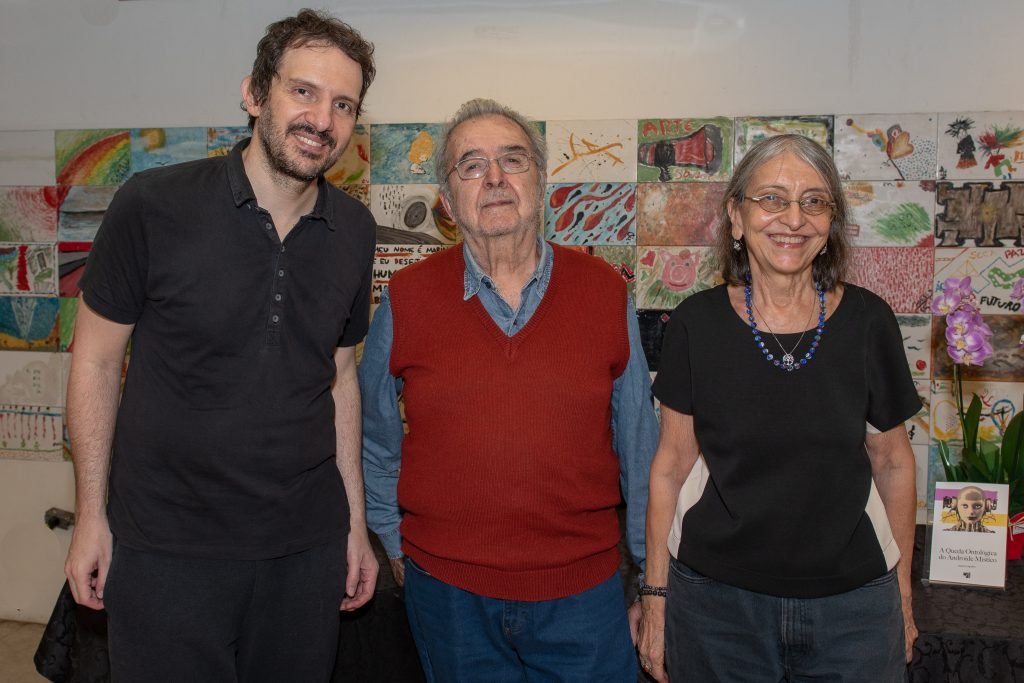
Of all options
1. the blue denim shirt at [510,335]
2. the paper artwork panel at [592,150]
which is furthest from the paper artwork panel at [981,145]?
the blue denim shirt at [510,335]

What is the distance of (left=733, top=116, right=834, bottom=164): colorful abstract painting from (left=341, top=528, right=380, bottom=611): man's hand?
186cm

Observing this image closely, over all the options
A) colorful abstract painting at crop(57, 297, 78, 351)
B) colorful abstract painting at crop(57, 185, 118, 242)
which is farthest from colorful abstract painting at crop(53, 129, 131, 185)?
colorful abstract painting at crop(57, 297, 78, 351)

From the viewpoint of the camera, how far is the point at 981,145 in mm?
2725

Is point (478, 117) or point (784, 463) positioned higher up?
point (478, 117)

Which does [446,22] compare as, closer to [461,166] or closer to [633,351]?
[461,166]

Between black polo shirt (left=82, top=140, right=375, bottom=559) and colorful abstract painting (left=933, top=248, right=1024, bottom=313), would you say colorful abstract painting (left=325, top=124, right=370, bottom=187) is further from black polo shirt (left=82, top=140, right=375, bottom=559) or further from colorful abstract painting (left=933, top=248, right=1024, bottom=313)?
colorful abstract painting (left=933, top=248, right=1024, bottom=313)

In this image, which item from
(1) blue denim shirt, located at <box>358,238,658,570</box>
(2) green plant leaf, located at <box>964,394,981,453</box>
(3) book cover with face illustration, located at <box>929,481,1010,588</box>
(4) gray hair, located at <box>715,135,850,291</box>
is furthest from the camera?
(2) green plant leaf, located at <box>964,394,981,453</box>

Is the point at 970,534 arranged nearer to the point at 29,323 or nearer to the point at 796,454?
the point at 796,454

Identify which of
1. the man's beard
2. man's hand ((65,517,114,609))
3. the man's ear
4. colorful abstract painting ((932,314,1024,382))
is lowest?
man's hand ((65,517,114,609))

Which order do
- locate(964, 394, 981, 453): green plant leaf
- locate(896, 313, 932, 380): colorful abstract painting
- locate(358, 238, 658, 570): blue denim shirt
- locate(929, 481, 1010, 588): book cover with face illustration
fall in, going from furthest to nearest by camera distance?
1. locate(896, 313, 932, 380): colorful abstract painting
2. locate(964, 394, 981, 453): green plant leaf
3. locate(929, 481, 1010, 588): book cover with face illustration
4. locate(358, 238, 658, 570): blue denim shirt

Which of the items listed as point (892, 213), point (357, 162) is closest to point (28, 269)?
point (357, 162)

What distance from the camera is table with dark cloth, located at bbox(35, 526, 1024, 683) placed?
192 cm

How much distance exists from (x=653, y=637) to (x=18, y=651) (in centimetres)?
277

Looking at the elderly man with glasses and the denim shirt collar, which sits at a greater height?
the denim shirt collar
